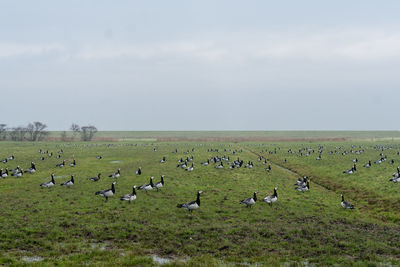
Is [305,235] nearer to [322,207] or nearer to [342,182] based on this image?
[322,207]

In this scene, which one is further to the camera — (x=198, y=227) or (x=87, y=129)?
Answer: (x=87, y=129)

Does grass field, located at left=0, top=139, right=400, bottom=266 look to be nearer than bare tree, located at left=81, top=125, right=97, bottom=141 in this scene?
Yes

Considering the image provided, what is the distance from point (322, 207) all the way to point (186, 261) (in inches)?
530

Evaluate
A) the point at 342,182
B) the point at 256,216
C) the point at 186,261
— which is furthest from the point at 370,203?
the point at 186,261

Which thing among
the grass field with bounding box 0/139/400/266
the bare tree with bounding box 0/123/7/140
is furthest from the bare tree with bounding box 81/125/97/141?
the grass field with bounding box 0/139/400/266

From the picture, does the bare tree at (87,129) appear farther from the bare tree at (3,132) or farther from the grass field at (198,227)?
the grass field at (198,227)

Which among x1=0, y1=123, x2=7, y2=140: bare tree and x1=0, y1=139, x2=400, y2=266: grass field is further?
x1=0, y1=123, x2=7, y2=140: bare tree

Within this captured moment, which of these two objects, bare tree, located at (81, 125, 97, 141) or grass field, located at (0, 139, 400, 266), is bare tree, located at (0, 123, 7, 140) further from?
grass field, located at (0, 139, 400, 266)

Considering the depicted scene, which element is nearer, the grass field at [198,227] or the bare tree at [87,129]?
the grass field at [198,227]

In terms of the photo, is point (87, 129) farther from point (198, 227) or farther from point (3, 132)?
point (198, 227)

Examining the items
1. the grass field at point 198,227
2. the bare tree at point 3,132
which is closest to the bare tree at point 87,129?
the bare tree at point 3,132

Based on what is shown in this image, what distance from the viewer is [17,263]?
450 inches

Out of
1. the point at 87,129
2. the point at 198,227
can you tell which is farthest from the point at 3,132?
the point at 198,227

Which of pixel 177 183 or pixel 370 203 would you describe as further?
pixel 177 183
